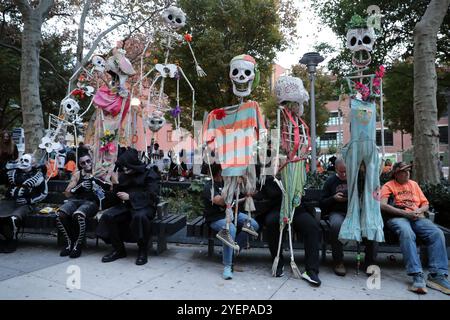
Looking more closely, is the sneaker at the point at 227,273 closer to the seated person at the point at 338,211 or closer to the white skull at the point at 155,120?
the seated person at the point at 338,211

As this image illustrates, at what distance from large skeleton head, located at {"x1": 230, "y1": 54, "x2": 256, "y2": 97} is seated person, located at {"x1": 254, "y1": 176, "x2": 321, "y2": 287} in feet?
3.65

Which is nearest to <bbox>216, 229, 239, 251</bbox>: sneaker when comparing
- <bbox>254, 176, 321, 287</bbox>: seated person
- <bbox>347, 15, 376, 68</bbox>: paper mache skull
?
<bbox>254, 176, 321, 287</bbox>: seated person

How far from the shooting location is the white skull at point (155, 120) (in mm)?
5453

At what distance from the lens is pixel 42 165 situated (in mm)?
5242

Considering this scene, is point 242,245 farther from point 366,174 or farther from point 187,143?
point 187,143

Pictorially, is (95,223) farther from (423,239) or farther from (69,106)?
(423,239)

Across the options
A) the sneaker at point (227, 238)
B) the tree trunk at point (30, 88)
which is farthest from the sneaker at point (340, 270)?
the tree trunk at point (30, 88)

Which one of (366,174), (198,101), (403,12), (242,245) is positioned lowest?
(242,245)

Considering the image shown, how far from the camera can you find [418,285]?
3.48m

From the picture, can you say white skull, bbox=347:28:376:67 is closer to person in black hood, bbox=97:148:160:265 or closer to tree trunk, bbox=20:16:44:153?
person in black hood, bbox=97:148:160:265

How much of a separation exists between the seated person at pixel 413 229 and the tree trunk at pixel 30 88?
718 cm

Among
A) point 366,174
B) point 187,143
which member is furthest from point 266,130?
point 187,143
